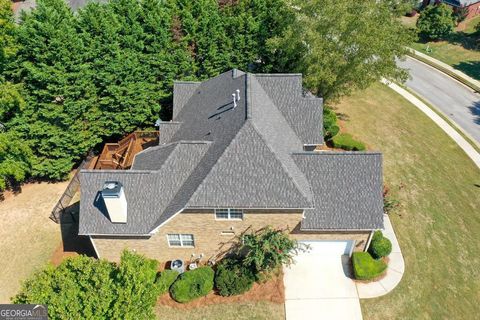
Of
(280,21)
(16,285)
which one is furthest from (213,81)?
(16,285)

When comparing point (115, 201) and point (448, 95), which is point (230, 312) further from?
point (448, 95)

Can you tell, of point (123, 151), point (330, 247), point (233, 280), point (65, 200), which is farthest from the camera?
point (123, 151)

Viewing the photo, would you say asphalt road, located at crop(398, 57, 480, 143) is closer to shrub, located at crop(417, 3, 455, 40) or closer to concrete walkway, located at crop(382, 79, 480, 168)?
concrete walkway, located at crop(382, 79, 480, 168)

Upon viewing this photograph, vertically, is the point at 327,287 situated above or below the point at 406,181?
below

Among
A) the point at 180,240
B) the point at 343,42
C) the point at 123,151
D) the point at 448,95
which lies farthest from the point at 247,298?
the point at 448,95

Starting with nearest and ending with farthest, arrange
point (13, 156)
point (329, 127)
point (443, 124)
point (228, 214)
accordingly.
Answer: point (228, 214) < point (13, 156) < point (329, 127) < point (443, 124)

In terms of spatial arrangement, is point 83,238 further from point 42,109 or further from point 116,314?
point 116,314

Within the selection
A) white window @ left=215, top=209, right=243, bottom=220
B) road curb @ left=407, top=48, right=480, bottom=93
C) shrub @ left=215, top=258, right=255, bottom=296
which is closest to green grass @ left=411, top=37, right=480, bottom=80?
road curb @ left=407, top=48, right=480, bottom=93
